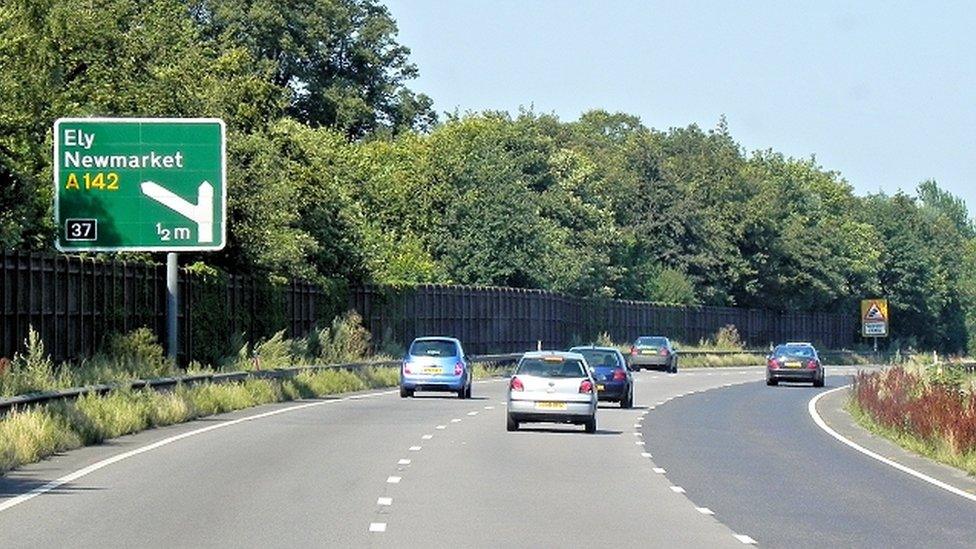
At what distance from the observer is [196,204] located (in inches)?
1694

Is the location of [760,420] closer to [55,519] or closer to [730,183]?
[55,519]

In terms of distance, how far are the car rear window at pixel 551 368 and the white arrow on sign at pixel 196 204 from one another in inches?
434

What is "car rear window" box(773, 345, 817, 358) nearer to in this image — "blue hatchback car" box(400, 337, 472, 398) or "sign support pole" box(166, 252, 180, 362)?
"blue hatchback car" box(400, 337, 472, 398)

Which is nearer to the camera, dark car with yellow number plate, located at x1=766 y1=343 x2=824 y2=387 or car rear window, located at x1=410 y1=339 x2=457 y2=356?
car rear window, located at x1=410 y1=339 x2=457 y2=356

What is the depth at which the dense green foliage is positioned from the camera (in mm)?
52438

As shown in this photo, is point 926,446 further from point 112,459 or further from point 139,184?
point 139,184

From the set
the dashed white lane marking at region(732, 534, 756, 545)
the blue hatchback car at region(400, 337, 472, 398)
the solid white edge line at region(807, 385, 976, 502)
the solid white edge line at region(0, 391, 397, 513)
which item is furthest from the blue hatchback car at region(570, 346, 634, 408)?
the dashed white lane marking at region(732, 534, 756, 545)

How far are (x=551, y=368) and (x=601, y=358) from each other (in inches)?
438

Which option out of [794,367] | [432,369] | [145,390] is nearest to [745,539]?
[145,390]

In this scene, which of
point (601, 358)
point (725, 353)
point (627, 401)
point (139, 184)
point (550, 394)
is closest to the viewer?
point (550, 394)

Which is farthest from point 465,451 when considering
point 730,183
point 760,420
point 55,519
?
point 730,183

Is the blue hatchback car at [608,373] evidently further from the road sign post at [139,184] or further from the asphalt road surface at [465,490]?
the road sign post at [139,184]

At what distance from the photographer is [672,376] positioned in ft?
254

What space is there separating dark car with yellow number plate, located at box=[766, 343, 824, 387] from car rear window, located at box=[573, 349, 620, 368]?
21387 mm
